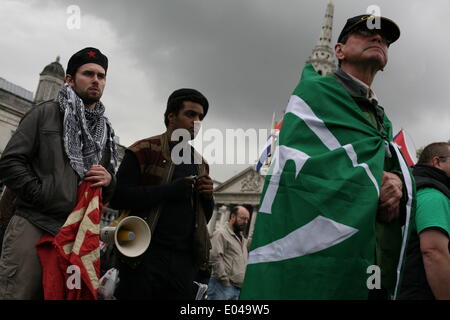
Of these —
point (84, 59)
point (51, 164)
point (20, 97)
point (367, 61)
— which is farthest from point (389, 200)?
point (20, 97)

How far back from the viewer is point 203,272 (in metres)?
3.82

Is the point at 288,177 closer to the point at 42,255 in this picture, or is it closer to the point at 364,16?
the point at 364,16

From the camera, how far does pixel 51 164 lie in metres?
2.82

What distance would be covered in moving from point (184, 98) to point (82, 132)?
0.81 m

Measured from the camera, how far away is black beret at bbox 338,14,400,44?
2.70 m

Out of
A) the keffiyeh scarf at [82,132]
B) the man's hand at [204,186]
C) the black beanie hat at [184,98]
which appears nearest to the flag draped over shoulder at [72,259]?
the keffiyeh scarf at [82,132]

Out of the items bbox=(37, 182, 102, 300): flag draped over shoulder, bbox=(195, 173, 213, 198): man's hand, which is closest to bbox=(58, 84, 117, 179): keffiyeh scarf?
bbox=(37, 182, 102, 300): flag draped over shoulder

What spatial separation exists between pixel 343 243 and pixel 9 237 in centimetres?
184

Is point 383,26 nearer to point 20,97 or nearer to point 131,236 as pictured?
point 131,236

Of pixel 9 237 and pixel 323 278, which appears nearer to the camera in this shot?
pixel 323 278

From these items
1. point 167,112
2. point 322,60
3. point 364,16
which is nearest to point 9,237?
point 167,112

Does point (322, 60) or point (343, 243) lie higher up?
point (322, 60)

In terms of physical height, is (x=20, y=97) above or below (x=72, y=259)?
above

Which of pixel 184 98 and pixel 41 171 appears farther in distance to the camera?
pixel 184 98
